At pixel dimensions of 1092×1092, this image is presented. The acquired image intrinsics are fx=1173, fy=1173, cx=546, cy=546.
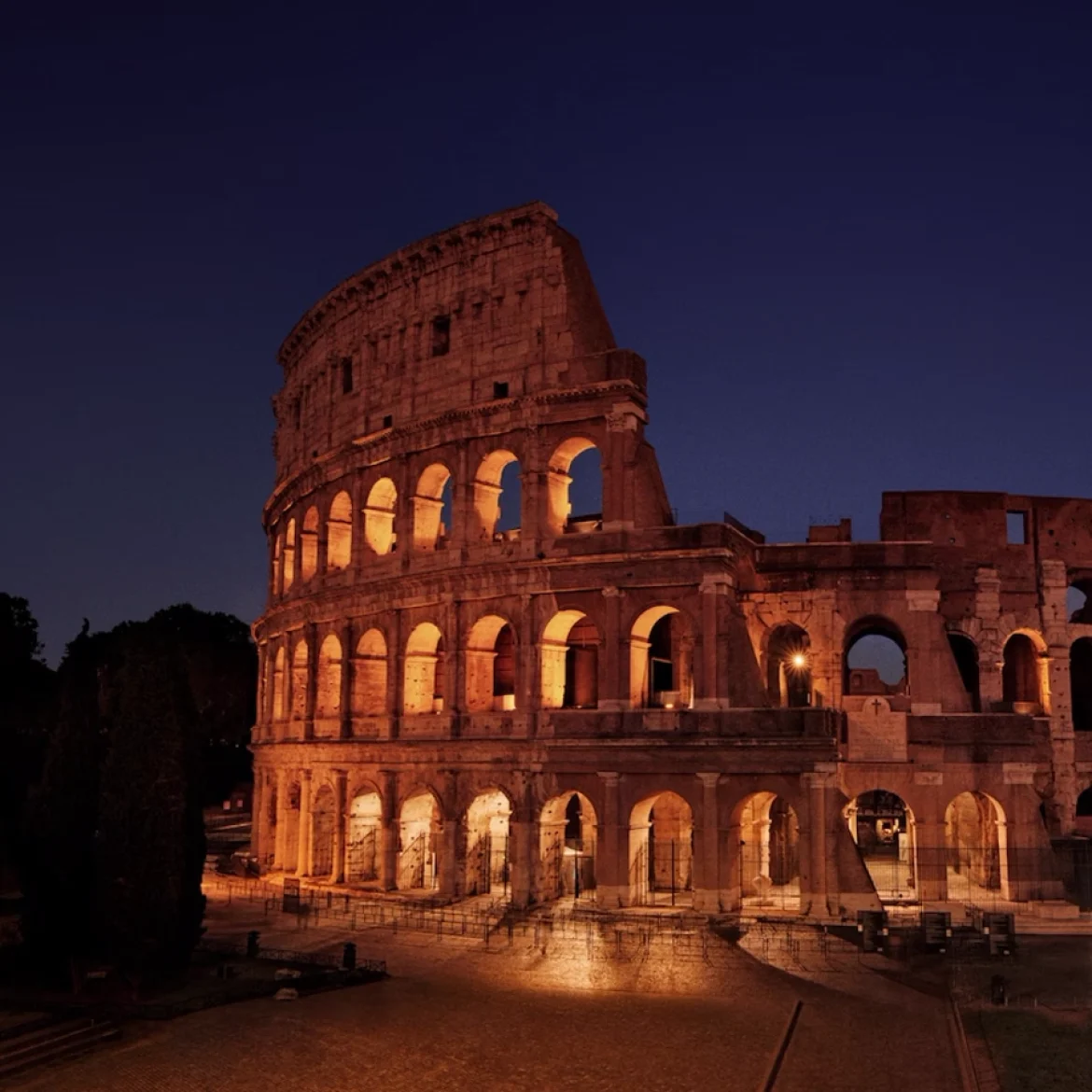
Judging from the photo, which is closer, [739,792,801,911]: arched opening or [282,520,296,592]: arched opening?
[739,792,801,911]: arched opening

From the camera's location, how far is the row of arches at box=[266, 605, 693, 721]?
3025 centimetres

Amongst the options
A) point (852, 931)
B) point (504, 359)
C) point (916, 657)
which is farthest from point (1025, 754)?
point (504, 359)

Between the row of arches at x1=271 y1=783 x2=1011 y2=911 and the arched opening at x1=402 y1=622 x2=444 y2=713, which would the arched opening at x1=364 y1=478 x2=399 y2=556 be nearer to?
the arched opening at x1=402 y1=622 x2=444 y2=713

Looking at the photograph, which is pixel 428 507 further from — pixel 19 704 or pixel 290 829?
pixel 19 704

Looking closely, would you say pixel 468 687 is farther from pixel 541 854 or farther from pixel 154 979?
pixel 154 979

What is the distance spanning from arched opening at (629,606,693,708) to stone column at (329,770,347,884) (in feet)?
30.7

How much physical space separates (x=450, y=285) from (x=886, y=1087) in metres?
24.6

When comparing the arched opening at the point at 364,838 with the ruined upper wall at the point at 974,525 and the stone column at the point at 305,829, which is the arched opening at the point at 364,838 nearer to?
the stone column at the point at 305,829

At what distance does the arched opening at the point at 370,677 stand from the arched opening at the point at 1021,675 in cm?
1828

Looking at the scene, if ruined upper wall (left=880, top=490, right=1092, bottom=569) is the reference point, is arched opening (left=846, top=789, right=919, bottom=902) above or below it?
below

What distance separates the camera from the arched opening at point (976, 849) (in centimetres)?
2928


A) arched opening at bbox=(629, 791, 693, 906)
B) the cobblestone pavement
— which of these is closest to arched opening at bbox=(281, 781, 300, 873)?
arched opening at bbox=(629, 791, 693, 906)

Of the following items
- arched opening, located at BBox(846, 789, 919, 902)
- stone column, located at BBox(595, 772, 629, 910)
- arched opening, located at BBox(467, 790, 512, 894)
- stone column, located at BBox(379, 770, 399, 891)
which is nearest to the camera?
stone column, located at BBox(595, 772, 629, 910)

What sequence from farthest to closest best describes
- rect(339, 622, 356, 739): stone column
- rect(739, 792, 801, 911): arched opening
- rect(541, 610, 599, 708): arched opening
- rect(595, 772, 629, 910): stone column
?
rect(541, 610, 599, 708): arched opening, rect(339, 622, 356, 739): stone column, rect(739, 792, 801, 911): arched opening, rect(595, 772, 629, 910): stone column
